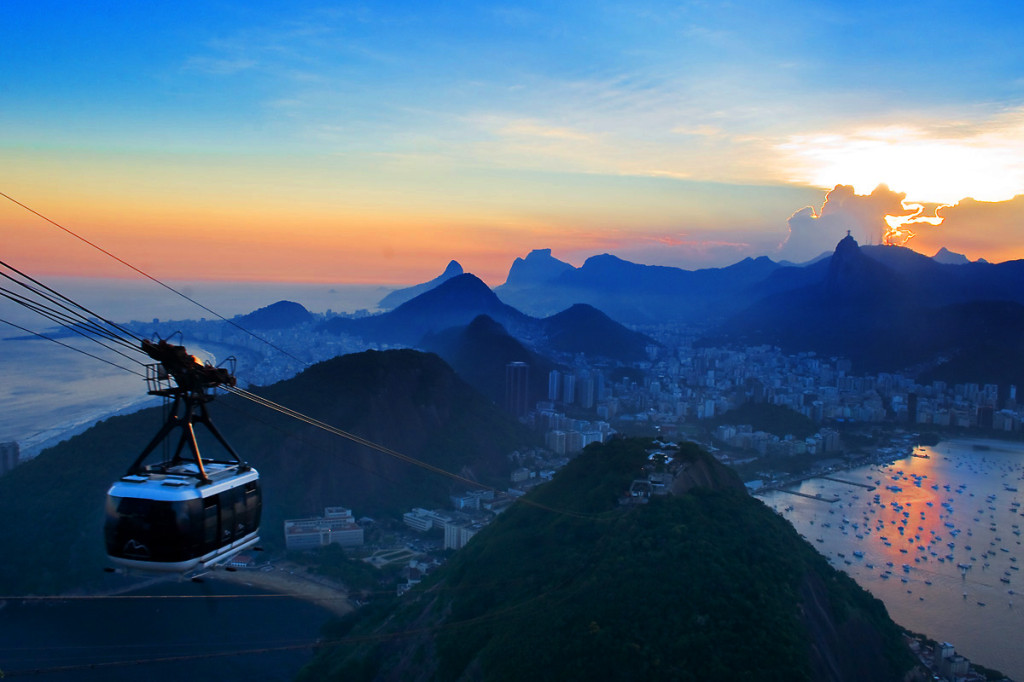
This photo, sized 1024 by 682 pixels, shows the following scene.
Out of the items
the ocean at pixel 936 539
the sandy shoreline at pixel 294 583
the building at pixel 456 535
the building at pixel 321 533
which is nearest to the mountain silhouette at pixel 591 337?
the ocean at pixel 936 539

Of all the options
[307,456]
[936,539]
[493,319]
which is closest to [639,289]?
[493,319]

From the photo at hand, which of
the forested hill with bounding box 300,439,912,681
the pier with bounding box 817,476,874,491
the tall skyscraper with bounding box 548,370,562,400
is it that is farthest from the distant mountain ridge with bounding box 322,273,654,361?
the forested hill with bounding box 300,439,912,681

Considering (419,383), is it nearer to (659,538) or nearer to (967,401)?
(659,538)

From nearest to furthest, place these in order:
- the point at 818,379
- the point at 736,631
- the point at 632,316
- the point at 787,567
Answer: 1. the point at 736,631
2. the point at 787,567
3. the point at 818,379
4. the point at 632,316

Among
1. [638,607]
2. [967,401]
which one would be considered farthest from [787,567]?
[967,401]

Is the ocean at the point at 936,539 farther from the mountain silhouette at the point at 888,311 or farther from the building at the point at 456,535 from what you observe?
the mountain silhouette at the point at 888,311

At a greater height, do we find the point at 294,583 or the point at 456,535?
the point at 456,535

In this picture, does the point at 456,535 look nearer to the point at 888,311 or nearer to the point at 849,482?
the point at 849,482
